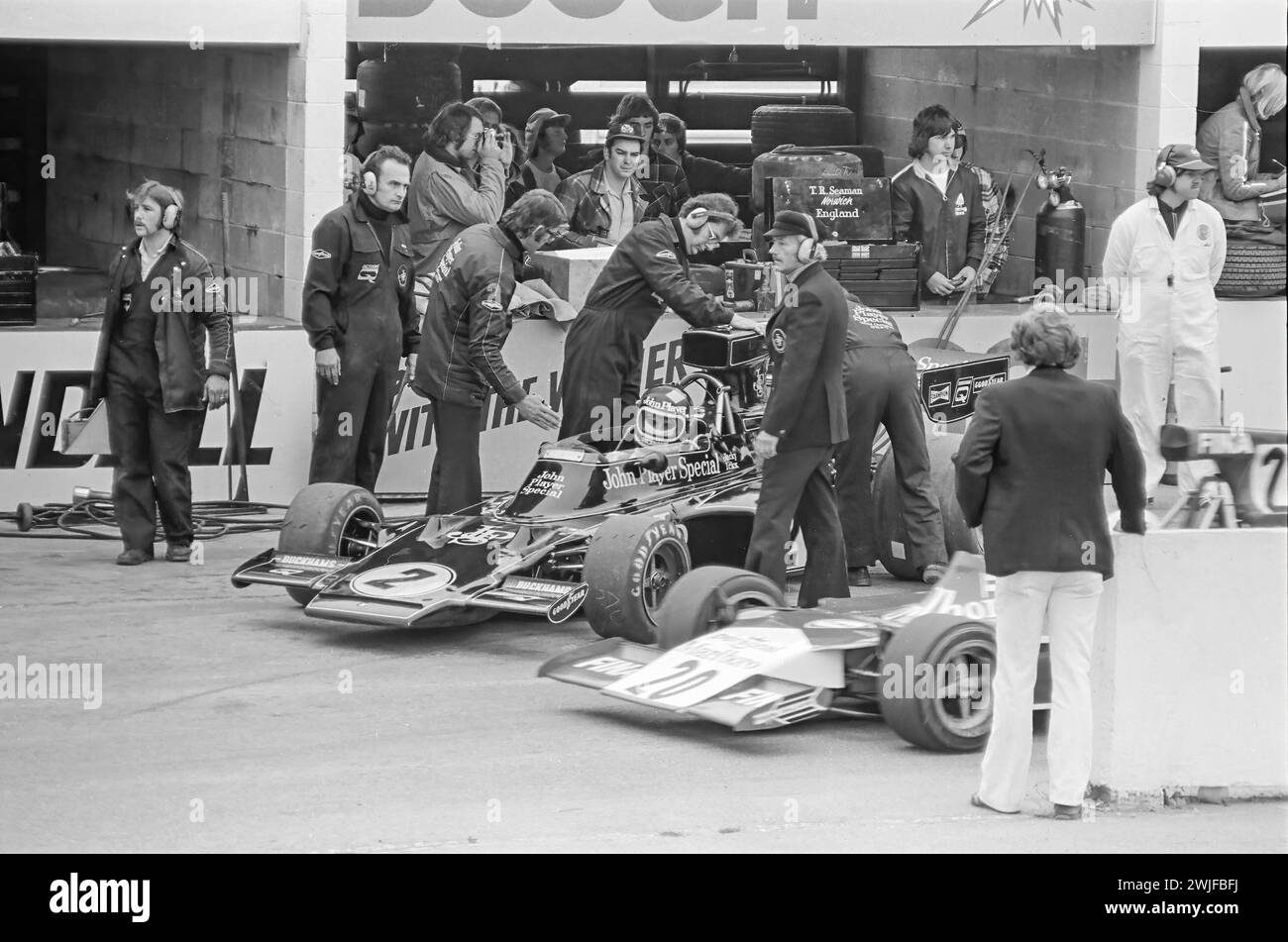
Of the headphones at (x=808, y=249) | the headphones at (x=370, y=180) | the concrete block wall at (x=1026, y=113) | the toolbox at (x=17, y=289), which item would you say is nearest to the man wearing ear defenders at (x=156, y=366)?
the headphones at (x=370, y=180)

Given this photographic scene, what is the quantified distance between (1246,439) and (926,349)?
5.36 m

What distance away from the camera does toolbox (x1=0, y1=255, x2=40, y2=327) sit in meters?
11.7

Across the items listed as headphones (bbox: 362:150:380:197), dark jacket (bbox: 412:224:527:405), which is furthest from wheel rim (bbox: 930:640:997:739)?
headphones (bbox: 362:150:380:197)

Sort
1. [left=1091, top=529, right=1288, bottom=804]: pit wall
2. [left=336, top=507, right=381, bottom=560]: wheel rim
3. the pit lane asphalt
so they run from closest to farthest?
the pit lane asphalt
[left=1091, top=529, right=1288, bottom=804]: pit wall
[left=336, top=507, right=381, bottom=560]: wheel rim

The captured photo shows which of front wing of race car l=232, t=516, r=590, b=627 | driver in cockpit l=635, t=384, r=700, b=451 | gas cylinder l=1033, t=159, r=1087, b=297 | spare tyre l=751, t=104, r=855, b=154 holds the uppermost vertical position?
spare tyre l=751, t=104, r=855, b=154

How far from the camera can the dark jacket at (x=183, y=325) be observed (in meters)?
10.5

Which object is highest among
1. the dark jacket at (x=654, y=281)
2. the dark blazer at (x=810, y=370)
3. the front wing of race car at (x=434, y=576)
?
the dark jacket at (x=654, y=281)

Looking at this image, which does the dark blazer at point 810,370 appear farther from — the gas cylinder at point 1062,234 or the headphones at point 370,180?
the gas cylinder at point 1062,234

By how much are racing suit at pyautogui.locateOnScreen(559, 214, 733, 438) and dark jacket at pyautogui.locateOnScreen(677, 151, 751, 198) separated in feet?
19.8

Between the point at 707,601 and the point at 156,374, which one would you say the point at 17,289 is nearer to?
the point at 156,374

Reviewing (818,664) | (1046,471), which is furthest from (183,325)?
(1046,471)

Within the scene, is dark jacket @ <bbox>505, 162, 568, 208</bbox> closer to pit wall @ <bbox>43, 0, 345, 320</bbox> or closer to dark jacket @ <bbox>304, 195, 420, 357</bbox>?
pit wall @ <bbox>43, 0, 345, 320</bbox>

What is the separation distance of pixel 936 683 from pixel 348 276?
16.3ft

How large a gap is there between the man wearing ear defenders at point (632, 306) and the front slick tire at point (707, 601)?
2.33m
